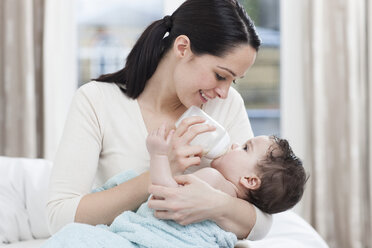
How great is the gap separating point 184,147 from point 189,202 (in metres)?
0.15

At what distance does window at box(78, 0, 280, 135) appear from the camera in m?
3.79

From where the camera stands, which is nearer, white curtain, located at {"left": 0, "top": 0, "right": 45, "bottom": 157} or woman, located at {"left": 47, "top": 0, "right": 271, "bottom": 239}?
woman, located at {"left": 47, "top": 0, "right": 271, "bottom": 239}

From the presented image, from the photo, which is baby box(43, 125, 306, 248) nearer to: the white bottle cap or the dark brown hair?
the white bottle cap

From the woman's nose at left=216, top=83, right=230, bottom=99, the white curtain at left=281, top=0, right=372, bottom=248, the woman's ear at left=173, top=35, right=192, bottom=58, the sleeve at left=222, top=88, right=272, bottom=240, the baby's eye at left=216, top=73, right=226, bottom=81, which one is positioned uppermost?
the woman's ear at left=173, top=35, right=192, bottom=58

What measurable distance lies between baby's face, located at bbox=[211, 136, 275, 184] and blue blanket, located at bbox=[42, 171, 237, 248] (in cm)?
17

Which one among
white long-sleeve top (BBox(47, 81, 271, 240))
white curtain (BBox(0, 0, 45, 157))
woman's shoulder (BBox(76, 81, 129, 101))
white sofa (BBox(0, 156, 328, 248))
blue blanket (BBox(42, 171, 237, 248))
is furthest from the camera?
white curtain (BBox(0, 0, 45, 157))

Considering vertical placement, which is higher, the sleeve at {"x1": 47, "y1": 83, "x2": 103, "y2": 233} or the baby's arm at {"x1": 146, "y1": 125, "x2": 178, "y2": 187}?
the baby's arm at {"x1": 146, "y1": 125, "x2": 178, "y2": 187}

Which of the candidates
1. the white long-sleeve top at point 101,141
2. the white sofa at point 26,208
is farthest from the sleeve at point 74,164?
the white sofa at point 26,208

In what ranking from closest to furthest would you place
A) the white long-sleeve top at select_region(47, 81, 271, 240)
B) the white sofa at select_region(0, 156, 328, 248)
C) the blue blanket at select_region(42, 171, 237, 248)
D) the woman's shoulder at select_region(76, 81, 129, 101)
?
the blue blanket at select_region(42, 171, 237, 248)
the white long-sleeve top at select_region(47, 81, 271, 240)
the woman's shoulder at select_region(76, 81, 129, 101)
the white sofa at select_region(0, 156, 328, 248)

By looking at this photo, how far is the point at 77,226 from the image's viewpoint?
131 cm

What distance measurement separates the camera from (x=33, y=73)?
3379mm

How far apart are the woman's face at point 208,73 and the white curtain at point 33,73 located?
6.38 ft

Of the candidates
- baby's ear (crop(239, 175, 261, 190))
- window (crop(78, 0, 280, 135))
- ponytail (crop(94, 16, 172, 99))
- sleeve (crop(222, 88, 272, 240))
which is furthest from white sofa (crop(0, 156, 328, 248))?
window (crop(78, 0, 280, 135))

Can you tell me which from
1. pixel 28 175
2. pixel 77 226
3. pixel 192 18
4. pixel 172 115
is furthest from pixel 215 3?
pixel 28 175
